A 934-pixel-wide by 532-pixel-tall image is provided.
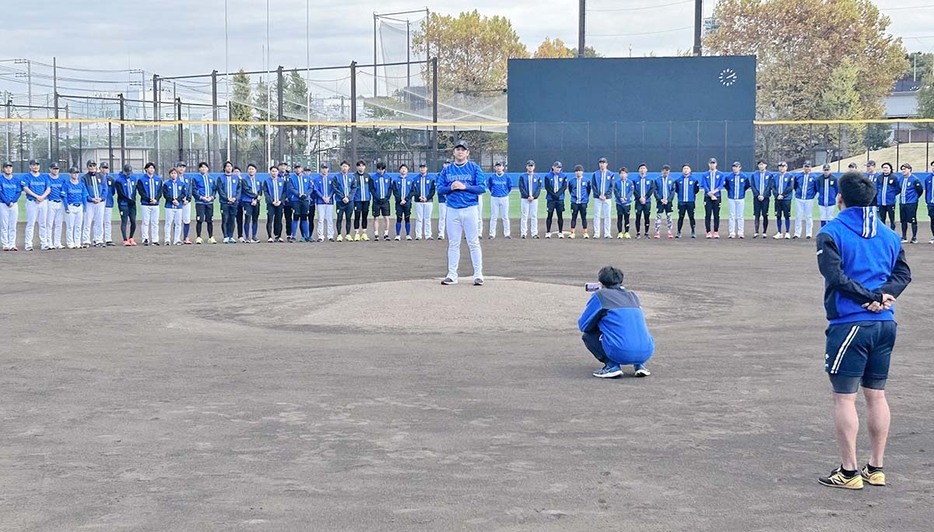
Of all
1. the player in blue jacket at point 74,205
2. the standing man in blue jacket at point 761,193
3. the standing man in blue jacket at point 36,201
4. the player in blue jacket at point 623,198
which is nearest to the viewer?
the standing man in blue jacket at point 36,201

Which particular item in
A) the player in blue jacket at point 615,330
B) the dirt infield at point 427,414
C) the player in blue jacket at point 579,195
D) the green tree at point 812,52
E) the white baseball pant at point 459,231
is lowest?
the dirt infield at point 427,414

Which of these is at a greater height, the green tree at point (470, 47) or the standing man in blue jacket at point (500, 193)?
the green tree at point (470, 47)

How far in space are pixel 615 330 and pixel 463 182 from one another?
5631 millimetres

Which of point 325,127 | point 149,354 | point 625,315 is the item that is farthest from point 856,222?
point 325,127

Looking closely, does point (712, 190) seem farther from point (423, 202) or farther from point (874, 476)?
point (874, 476)

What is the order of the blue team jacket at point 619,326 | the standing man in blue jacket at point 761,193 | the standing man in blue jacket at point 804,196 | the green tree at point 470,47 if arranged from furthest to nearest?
the green tree at point 470,47, the standing man in blue jacket at point 761,193, the standing man in blue jacket at point 804,196, the blue team jacket at point 619,326

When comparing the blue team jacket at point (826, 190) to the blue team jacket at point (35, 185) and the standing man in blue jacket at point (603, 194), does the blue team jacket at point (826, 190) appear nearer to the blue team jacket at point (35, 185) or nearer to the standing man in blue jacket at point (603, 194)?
the standing man in blue jacket at point (603, 194)

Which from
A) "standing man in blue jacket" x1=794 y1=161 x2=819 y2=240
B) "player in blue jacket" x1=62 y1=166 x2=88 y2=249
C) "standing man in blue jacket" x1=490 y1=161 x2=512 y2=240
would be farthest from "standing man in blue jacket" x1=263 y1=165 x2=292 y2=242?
"standing man in blue jacket" x1=794 y1=161 x2=819 y2=240

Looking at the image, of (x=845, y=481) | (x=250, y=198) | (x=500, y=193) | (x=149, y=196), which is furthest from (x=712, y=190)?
(x=845, y=481)

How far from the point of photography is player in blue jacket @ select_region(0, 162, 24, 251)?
23.2m

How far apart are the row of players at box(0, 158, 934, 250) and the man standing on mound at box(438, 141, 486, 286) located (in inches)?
454

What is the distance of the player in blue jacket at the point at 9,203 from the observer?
23.2 metres

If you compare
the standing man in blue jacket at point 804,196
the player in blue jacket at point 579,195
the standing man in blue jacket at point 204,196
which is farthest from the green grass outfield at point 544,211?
the standing man in blue jacket at point 204,196

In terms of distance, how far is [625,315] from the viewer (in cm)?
956
